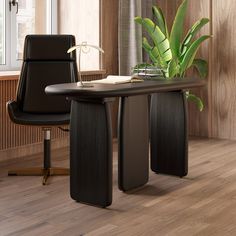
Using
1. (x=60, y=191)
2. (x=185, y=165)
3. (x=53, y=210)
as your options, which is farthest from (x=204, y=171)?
(x=53, y=210)

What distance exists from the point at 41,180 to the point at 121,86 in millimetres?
1048

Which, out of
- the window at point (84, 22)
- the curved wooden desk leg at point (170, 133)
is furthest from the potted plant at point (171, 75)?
the window at point (84, 22)

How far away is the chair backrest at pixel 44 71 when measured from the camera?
3.99 m

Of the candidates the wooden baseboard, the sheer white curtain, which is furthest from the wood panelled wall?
the wooden baseboard

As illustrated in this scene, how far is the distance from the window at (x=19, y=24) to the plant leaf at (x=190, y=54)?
4.32 ft

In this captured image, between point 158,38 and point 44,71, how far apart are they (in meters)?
1.47

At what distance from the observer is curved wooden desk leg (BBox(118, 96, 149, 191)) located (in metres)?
3.35

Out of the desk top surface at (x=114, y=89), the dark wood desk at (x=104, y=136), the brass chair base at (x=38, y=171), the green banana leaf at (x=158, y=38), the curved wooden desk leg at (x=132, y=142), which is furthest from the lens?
the green banana leaf at (x=158, y=38)

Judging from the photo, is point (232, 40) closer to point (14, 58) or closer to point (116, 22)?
point (116, 22)

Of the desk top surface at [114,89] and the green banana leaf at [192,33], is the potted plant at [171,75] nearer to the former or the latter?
the green banana leaf at [192,33]

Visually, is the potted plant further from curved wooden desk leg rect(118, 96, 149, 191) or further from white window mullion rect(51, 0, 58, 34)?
white window mullion rect(51, 0, 58, 34)

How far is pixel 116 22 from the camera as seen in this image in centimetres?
539

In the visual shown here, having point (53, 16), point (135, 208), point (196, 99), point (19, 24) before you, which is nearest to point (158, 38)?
point (196, 99)

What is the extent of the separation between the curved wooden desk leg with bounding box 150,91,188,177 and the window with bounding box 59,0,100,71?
5.08ft
